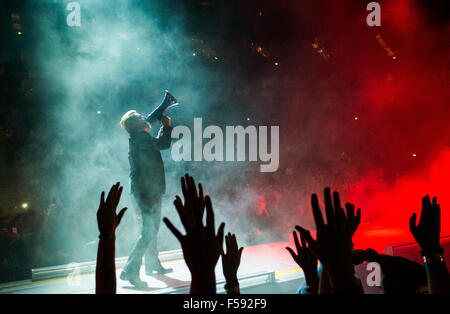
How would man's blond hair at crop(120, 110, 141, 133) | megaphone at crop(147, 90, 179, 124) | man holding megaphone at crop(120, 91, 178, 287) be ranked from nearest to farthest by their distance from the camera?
man holding megaphone at crop(120, 91, 178, 287), man's blond hair at crop(120, 110, 141, 133), megaphone at crop(147, 90, 179, 124)

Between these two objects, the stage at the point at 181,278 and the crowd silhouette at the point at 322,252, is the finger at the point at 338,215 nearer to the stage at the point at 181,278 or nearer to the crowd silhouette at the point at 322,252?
the crowd silhouette at the point at 322,252

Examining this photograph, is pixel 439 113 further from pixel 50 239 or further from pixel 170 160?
pixel 50 239

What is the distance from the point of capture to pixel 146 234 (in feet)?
10.9

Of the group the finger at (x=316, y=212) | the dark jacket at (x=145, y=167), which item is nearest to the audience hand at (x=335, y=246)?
the finger at (x=316, y=212)

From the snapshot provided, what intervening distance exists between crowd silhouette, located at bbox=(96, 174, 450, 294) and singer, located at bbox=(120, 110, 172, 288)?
6.06ft

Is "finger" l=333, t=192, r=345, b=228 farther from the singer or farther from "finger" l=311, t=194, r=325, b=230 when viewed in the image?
the singer

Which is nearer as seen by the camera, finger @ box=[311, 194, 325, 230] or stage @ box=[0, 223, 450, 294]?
finger @ box=[311, 194, 325, 230]

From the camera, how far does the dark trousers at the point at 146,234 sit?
10.6 feet

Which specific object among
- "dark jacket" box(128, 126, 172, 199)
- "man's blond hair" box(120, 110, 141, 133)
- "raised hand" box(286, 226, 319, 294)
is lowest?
"raised hand" box(286, 226, 319, 294)

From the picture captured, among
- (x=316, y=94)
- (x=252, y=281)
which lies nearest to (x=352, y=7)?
(x=316, y=94)

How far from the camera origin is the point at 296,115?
9711 millimetres

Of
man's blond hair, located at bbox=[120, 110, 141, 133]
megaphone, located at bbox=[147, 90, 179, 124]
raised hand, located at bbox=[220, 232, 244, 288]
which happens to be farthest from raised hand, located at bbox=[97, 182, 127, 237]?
megaphone, located at bbox=[147, 90, 179, 124]

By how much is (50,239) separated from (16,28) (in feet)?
15.3

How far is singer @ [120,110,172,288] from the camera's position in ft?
11.1
